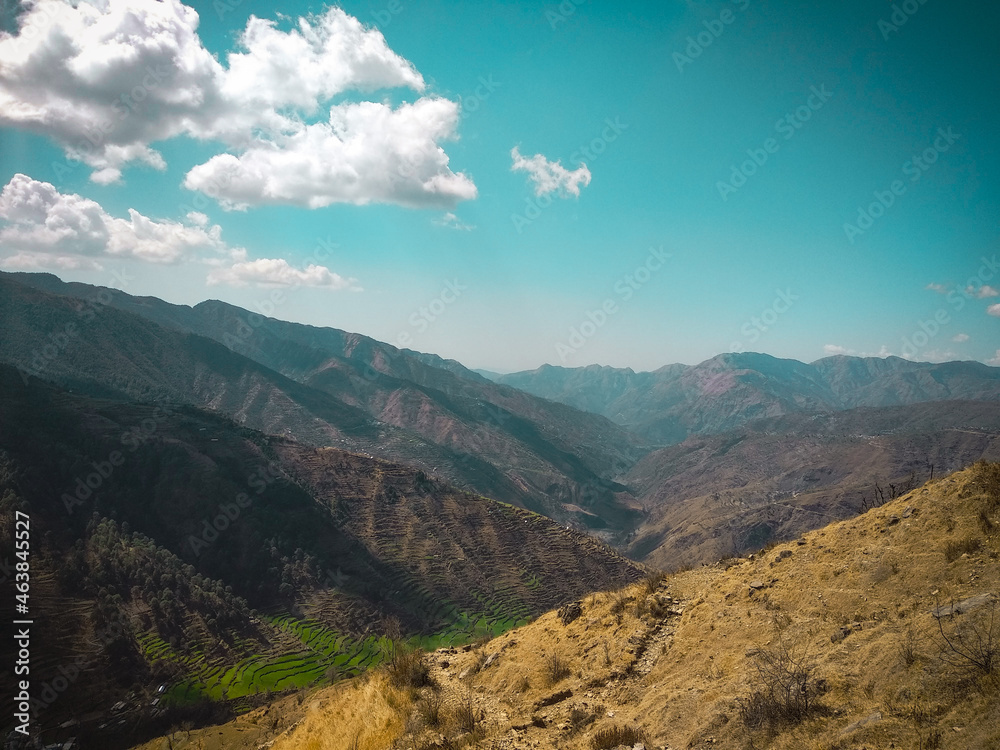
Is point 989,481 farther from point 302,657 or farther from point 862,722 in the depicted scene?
point 302,657

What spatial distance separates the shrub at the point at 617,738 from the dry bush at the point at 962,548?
6727 mm

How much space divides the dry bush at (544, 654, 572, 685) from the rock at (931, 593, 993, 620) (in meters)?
7.53

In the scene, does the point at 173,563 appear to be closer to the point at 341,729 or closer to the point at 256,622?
the point at 256,622

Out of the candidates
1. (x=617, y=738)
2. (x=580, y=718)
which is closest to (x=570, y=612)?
(x=580, y=718)

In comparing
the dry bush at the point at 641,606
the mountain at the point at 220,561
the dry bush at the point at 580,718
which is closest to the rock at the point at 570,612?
the dry bush at the point at 641,606

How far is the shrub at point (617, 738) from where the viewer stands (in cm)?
773

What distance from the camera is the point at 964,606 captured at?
726cm

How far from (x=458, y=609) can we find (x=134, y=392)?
16666 cm

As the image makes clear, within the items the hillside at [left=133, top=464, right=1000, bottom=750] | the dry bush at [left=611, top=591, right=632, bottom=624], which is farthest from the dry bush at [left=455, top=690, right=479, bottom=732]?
the dry bush at [left=611, top=591, right=632, bottom=624]

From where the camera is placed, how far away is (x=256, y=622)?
232 feet

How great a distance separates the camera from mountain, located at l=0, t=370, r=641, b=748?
50.0m

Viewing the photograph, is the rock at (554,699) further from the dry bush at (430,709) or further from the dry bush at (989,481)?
the dry bush at (989,481)

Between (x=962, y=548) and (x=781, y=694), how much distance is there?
508 cm

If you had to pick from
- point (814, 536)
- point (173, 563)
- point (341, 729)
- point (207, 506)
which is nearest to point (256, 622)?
point (173, 563)
